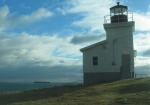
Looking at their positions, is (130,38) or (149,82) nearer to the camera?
(149,82)

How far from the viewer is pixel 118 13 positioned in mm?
46594

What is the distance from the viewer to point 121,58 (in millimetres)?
45000

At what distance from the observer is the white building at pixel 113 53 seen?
1766 inches

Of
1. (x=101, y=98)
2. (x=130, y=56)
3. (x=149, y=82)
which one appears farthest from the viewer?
(x=130, y=56)

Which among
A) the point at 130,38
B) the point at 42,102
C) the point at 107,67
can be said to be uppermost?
the point at 130,38

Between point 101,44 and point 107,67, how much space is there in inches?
104

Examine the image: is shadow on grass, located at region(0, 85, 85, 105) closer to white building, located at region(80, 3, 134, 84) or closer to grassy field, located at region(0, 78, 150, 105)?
grassy field, located at region(0, 78, 150, 105)

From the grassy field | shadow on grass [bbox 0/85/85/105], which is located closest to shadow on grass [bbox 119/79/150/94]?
the grassy field

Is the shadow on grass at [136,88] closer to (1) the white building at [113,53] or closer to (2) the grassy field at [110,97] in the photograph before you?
(2) the grassy field at [110,97]

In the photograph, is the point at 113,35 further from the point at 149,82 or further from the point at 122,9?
the point at 149,82

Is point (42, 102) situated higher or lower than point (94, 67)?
lower

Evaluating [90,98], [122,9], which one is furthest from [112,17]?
[90,98]

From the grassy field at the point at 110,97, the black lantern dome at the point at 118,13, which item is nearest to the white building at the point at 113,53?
the black lantern dome at the point at 118,13

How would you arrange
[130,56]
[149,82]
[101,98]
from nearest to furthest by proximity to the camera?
[101,98] < [149,82] < [130,56]
